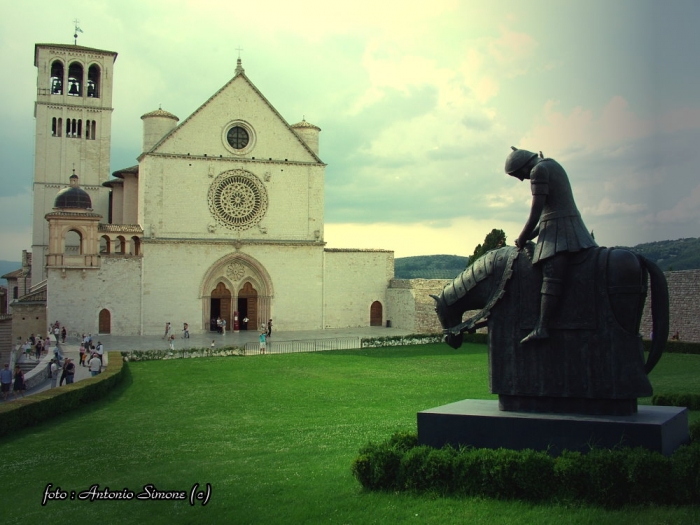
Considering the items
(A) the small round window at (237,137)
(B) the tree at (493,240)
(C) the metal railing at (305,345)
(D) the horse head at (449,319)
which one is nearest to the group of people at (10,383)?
(C) the metal railing at (305,345)

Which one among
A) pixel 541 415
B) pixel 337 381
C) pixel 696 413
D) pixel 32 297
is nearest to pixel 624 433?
pixel 541 415

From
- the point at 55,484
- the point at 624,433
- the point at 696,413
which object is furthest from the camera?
the point at 696,413

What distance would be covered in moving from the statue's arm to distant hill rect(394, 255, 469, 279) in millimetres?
106749

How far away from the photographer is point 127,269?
3922 cm

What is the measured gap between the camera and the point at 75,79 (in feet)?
177

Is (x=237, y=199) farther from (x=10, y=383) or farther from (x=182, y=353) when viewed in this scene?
(x=10, y=383)

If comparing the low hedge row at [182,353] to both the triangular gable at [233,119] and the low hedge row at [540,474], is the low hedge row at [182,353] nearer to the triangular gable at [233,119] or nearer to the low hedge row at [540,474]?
the triangular gable at [233,119]

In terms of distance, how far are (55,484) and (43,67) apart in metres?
49.1

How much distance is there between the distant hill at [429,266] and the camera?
386ft

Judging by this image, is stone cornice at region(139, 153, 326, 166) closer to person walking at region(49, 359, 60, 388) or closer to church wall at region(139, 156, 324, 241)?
church wall at region(139, 156, 324, 241)

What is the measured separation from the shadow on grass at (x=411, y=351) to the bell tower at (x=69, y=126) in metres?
29.3

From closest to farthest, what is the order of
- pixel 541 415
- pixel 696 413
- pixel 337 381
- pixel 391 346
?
pixel 541 415
pixel 696 413
pixel 337 381
pixel 391 346

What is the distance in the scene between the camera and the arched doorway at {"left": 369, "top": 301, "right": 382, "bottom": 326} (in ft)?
150

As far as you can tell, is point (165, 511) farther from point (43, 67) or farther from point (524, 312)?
point (43, 67)
